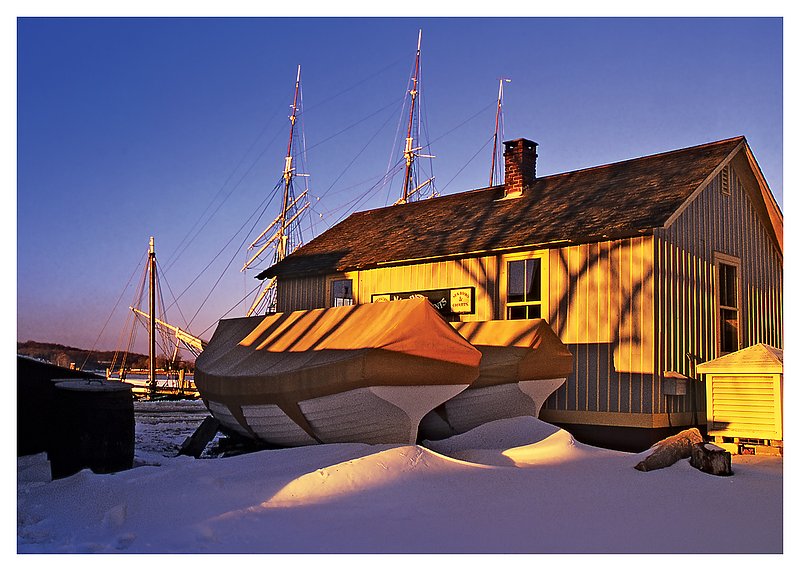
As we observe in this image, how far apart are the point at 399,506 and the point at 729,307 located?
10.1 metres

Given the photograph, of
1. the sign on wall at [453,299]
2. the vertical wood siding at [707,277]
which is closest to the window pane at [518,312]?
the sign on wall at [453,299]

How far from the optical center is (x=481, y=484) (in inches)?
354

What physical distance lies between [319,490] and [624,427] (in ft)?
23.0

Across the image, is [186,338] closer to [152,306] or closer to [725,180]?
[152,306]

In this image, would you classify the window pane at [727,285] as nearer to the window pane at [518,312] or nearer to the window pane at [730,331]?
the window pane at [730,331]

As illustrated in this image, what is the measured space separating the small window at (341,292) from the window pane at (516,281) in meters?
4.41

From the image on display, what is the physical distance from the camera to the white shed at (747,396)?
12117mm

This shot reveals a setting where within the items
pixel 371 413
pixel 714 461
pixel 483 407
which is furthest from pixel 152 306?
pixel 714 461

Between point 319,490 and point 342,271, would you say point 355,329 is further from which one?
point 342,271

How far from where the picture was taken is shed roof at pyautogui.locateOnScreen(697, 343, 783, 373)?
12.1 m

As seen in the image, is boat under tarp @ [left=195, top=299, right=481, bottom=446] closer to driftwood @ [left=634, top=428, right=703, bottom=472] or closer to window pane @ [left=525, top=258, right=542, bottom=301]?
driftwood @ [left=634, top=428, right=703, bottom=472]
